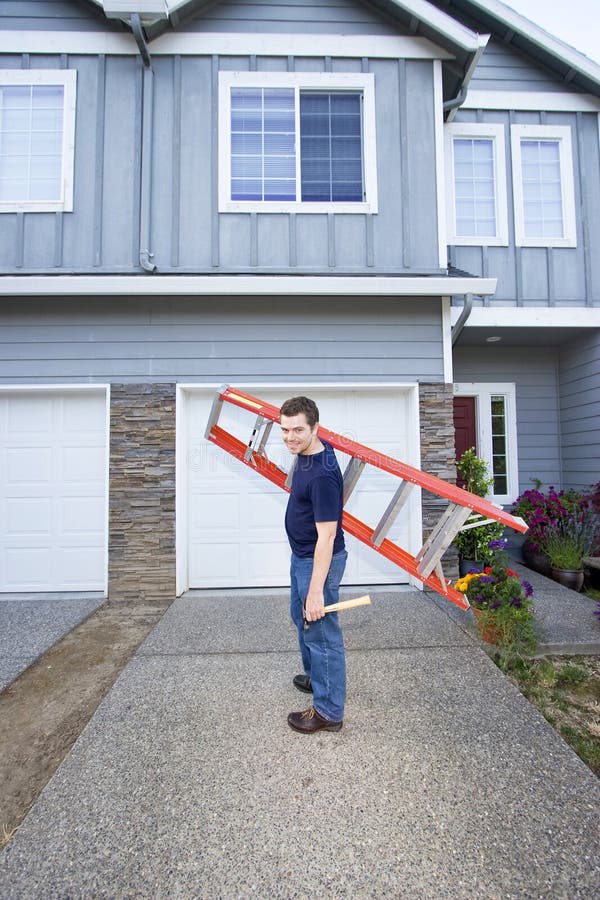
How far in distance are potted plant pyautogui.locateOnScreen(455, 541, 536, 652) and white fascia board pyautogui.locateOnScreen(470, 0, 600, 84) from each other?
6.34 m

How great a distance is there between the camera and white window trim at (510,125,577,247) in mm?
5625

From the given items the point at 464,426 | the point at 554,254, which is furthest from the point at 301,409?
the point at 554,254

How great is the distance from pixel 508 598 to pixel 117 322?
453 centimetres

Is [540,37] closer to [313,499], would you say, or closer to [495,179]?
[495,179]

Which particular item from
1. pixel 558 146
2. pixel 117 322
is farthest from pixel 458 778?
pixel 558 146

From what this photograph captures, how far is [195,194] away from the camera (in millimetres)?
4688

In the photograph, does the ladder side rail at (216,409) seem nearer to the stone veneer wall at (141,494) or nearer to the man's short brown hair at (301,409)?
the man's short brown hair at (301,409)

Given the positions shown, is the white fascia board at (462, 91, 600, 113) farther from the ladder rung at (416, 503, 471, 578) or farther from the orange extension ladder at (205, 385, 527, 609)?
the ladder rung at (416, 503, 471, 578)

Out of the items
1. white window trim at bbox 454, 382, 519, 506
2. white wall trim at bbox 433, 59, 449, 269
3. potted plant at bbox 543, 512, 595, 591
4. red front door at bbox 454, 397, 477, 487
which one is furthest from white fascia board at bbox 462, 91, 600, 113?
potted plant at bbox 543, 512, 595, 591

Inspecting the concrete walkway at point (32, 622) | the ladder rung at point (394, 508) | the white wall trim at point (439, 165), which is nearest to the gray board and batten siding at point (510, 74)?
the white wall trim at point (439, 165)

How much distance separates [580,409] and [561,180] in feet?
10.0

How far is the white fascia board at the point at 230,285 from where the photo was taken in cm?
430

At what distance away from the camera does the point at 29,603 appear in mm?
4406

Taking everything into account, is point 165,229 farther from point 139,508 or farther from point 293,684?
point 293,684
